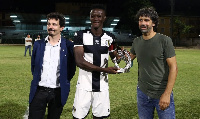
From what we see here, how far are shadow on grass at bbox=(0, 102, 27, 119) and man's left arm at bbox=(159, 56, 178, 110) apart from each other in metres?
3.61

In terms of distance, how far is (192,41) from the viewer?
54594 millimetres

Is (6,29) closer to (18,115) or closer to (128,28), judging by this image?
(128,28)

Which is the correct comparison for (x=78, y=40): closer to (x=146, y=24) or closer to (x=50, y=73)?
(x=50, y=73)

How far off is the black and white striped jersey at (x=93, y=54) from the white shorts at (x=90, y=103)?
70 mm

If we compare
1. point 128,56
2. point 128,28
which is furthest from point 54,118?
point 128,28

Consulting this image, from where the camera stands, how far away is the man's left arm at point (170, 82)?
3.20 metres

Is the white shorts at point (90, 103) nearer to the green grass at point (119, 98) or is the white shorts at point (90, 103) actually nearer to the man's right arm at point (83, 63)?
the man's right arm at point (83, 63)

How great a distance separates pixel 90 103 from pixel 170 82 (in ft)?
3.67

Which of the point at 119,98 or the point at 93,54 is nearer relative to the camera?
the point at 93,54

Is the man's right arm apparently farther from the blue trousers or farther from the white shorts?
the blue trousers

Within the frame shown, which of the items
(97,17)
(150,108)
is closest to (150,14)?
(97,17)

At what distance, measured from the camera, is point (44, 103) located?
148 inches

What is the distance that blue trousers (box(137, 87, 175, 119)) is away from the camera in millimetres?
3361

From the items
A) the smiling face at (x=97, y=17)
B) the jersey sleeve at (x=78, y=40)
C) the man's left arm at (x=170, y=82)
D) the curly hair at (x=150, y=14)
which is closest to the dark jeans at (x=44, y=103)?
the jersey sleeve at (x=78, y=40)
